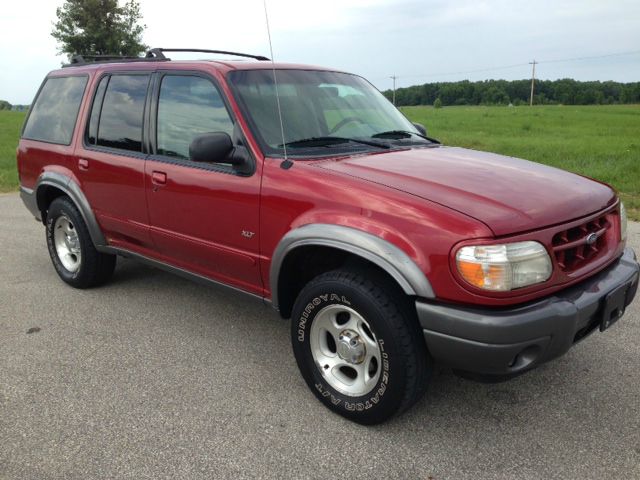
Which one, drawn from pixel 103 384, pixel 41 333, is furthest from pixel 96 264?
pixel 103 384

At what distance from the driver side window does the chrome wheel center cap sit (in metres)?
1.40

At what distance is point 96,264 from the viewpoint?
479cm

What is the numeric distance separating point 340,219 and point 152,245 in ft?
6.08

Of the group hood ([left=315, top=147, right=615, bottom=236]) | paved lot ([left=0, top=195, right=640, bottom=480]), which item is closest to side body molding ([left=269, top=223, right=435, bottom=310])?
hood ([left=315, top=147, right=615, bottom=236])

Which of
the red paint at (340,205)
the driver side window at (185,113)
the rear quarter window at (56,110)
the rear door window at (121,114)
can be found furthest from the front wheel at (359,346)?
the rear quarter window at (56,110)

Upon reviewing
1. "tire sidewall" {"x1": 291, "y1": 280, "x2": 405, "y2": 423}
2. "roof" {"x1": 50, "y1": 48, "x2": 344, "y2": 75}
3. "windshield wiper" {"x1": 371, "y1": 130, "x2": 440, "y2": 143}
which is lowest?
"tire sidewall" {"x1": 291, "y1": 280, "x2": 405, "y2": 423}

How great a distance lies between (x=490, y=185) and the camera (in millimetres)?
2834

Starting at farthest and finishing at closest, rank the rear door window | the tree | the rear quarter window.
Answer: the tree
the rear quarter window
the rear door window

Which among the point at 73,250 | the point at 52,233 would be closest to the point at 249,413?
the point at 73,250

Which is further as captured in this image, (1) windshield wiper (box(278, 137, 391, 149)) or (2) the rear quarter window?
(2) the rear quarter window

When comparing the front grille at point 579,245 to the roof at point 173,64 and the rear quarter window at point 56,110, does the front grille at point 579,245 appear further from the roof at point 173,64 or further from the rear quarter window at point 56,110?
the rear quarter window at point 56,110

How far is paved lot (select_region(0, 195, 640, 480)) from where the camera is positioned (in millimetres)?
2598

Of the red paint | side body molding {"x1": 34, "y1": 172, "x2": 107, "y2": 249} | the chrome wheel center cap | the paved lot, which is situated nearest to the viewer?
the red paint

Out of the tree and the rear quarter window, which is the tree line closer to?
the tree
